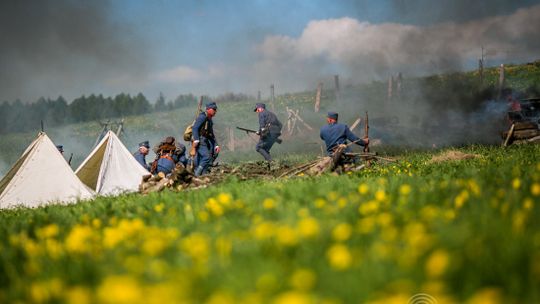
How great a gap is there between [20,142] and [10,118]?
3632 cm

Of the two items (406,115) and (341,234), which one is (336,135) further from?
(406,115)

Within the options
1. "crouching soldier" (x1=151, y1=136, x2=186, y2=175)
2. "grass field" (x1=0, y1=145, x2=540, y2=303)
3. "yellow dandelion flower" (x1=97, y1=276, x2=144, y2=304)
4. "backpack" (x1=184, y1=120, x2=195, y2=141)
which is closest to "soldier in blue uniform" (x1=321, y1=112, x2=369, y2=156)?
"crouching soldier" (x1=151, y1=136, x2=186, y2=175)

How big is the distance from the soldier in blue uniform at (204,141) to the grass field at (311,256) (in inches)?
338

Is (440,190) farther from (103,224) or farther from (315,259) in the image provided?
(103,224)

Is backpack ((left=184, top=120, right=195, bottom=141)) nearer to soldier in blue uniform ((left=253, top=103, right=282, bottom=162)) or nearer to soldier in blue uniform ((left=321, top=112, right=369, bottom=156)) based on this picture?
soldier in blue uniform ((left=253, top=103, right=282, bottom=162))

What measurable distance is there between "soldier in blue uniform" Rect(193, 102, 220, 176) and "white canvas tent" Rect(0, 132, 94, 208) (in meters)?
2.98

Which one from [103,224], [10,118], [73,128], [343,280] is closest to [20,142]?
[73,128]

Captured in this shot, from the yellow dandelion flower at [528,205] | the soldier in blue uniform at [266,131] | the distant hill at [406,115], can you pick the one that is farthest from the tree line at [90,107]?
the yellow dandelion flower at [528,205]

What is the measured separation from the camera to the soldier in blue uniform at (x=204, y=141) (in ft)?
43.1

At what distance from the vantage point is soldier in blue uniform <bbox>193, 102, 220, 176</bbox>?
517 inches

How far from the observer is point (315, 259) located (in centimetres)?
266

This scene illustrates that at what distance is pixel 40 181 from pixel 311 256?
10595mm

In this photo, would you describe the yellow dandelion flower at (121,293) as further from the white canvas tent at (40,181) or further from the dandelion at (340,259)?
the white canvas tent at (40,181)

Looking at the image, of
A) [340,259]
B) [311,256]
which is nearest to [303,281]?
[340,259]
